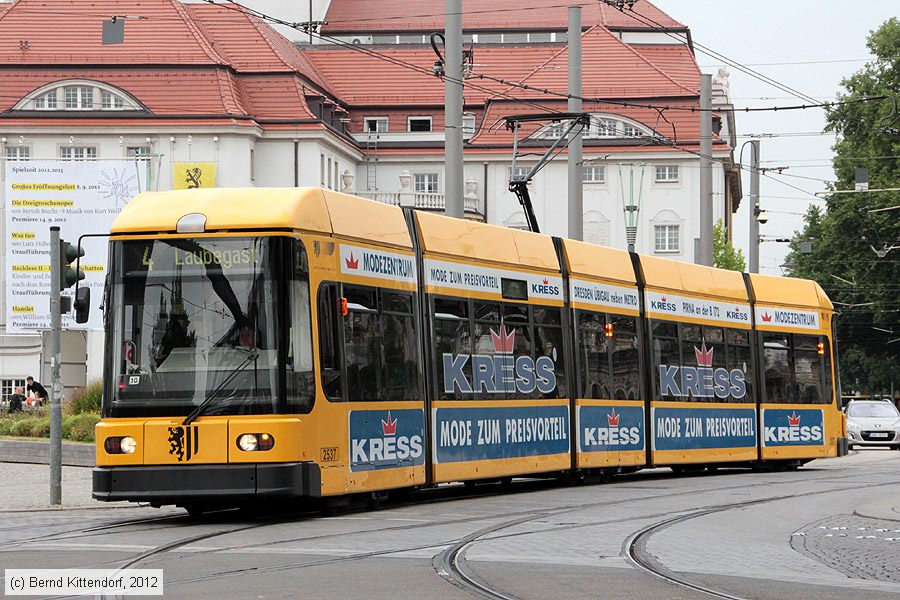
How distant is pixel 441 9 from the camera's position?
104500 mm

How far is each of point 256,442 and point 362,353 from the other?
1.80 meters

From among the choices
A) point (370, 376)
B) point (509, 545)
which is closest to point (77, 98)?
point (370, 376)

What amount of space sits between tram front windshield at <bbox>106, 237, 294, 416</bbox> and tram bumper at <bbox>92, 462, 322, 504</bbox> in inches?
20.0

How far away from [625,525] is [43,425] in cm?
2014

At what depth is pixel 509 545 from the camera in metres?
13.6

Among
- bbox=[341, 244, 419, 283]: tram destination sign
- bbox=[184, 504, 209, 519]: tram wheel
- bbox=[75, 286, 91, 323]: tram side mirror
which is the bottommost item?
bbox=[184, 504, 209, 519]: tram wheel

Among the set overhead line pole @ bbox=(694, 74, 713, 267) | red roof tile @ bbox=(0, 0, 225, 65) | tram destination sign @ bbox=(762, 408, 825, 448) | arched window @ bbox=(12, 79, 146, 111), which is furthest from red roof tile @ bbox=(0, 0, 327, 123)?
tram destination sign @ bbox=(762, 408, 825, 448)

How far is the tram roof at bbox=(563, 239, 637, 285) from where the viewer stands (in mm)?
22203

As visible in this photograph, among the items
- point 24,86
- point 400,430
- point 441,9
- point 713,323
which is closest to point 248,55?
point 24,86

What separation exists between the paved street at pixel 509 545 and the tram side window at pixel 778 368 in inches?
226

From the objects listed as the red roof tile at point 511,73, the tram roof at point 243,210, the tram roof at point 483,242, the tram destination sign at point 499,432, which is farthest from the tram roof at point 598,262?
the red roof tile at point 511,73

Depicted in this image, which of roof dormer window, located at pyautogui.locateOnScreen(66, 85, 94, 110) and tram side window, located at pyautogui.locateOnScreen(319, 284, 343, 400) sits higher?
roof dormer window, located at pyautogui.locateOnScreen(66, 85, 94, 110)

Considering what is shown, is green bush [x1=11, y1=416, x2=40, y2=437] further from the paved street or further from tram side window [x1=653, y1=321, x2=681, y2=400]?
tram side window [x1=653, y1=321, x2=681, y2=400]

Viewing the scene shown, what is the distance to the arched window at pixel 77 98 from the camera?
7612cm
